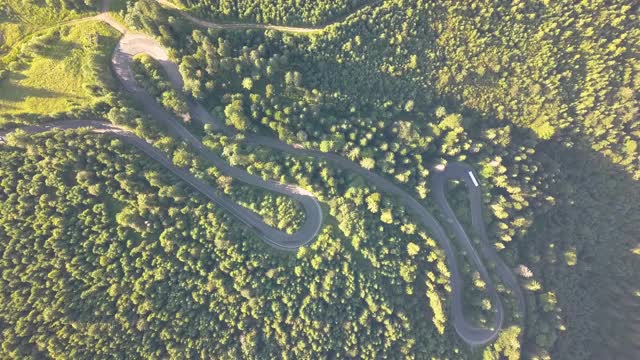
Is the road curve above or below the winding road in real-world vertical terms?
above

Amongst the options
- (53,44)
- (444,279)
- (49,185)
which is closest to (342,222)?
(444,279)

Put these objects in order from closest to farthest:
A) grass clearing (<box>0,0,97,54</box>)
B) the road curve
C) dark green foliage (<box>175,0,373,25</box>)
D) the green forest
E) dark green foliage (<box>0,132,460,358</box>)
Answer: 1. dark green foliage (<box>0,132,460,358</box>)
2. the green forest
3. grass clearing (<box>0,0,97,54</box>)
4. dark green foliage (<box>175,0,373,25</box>)
5. the road curve

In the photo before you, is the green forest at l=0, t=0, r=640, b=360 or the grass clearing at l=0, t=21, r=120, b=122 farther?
the grass clearing at l=0, t=21, r=120, b=122

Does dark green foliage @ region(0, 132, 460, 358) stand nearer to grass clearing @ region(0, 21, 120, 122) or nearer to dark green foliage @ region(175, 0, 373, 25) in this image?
grass clearing @ region(0, 21, 120, 122)

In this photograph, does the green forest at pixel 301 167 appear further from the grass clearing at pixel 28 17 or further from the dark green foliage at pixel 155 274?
the grass clearing at pixel 28 17

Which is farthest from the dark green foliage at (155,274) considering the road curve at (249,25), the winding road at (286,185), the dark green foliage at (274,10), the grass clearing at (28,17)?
the dark green foliage at (274,10)

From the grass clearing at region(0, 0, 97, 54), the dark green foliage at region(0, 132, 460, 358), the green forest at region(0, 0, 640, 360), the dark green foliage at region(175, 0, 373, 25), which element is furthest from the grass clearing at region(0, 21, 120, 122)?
the dark green foliage at region(175, 0, 373, 25)

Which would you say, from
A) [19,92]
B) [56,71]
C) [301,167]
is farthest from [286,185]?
[19,92]
